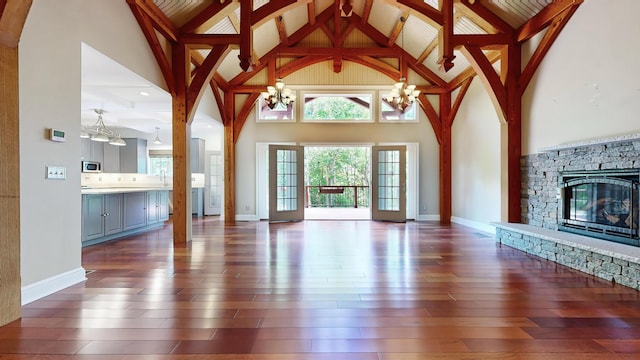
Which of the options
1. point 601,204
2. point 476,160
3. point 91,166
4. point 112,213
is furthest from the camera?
point 91,166

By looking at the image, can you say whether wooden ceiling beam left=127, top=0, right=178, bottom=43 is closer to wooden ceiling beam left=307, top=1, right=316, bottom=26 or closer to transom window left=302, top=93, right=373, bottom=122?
wooden ceiling beam left=307, top=1, right=316, bottom=26

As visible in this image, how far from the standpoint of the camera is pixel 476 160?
6441 mm

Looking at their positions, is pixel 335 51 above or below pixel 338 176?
above

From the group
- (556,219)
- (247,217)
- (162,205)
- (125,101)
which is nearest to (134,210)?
(162,205)

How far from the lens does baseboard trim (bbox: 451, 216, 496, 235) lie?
19.4ft

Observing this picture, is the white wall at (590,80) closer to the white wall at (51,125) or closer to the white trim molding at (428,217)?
the white trim molding at (428,217)

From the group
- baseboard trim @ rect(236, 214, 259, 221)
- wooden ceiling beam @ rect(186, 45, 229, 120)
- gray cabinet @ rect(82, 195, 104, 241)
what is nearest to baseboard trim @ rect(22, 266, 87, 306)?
gray cabinet @ rect(82, 195, 104, 241)

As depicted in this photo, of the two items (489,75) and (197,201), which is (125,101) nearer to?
(197,201)

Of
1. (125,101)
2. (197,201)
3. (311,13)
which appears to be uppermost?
(311,13)

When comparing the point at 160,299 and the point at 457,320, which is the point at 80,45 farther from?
the point at 457,320

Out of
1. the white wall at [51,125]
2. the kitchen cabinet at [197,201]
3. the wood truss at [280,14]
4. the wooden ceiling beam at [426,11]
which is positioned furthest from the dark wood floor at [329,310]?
the kitchen cabinet at [197,201]

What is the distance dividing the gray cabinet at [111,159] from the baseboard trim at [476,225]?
9267mm

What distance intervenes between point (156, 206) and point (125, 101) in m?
2.17

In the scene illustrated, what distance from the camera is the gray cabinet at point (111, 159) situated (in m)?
9.10
